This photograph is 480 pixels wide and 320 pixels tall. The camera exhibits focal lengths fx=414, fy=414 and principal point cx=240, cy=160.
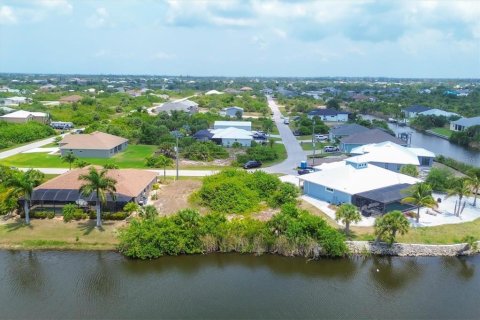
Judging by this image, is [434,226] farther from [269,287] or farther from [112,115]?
[112,115]

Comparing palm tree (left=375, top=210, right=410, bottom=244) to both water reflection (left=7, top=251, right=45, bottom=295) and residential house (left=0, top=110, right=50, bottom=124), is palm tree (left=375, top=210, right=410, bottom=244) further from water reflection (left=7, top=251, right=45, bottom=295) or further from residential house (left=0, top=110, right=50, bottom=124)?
residential house (left=0, top=110, right=50, bottom=124)

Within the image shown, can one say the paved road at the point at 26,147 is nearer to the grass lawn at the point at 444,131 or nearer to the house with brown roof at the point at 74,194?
the house with brown roof at the point at 74,194

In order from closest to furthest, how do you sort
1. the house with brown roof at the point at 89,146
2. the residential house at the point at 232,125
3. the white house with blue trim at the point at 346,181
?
the white house with blue trim at the point at 346,181, the house with brown roof at the point at 89,146, the residential house at the point at 232,125

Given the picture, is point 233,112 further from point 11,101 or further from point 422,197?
point 422,197

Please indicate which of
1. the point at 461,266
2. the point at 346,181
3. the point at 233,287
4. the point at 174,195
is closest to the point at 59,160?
the point at 174,195

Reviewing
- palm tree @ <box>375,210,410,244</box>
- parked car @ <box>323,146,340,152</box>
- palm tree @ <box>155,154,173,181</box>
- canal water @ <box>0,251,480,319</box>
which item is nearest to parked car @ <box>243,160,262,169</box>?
palm tree @ <box>155,154,173,181</box>

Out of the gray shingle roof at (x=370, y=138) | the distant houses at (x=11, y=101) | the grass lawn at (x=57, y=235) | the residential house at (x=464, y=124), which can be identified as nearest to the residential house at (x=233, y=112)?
the gray shingle roof at (x=370, y=138)
